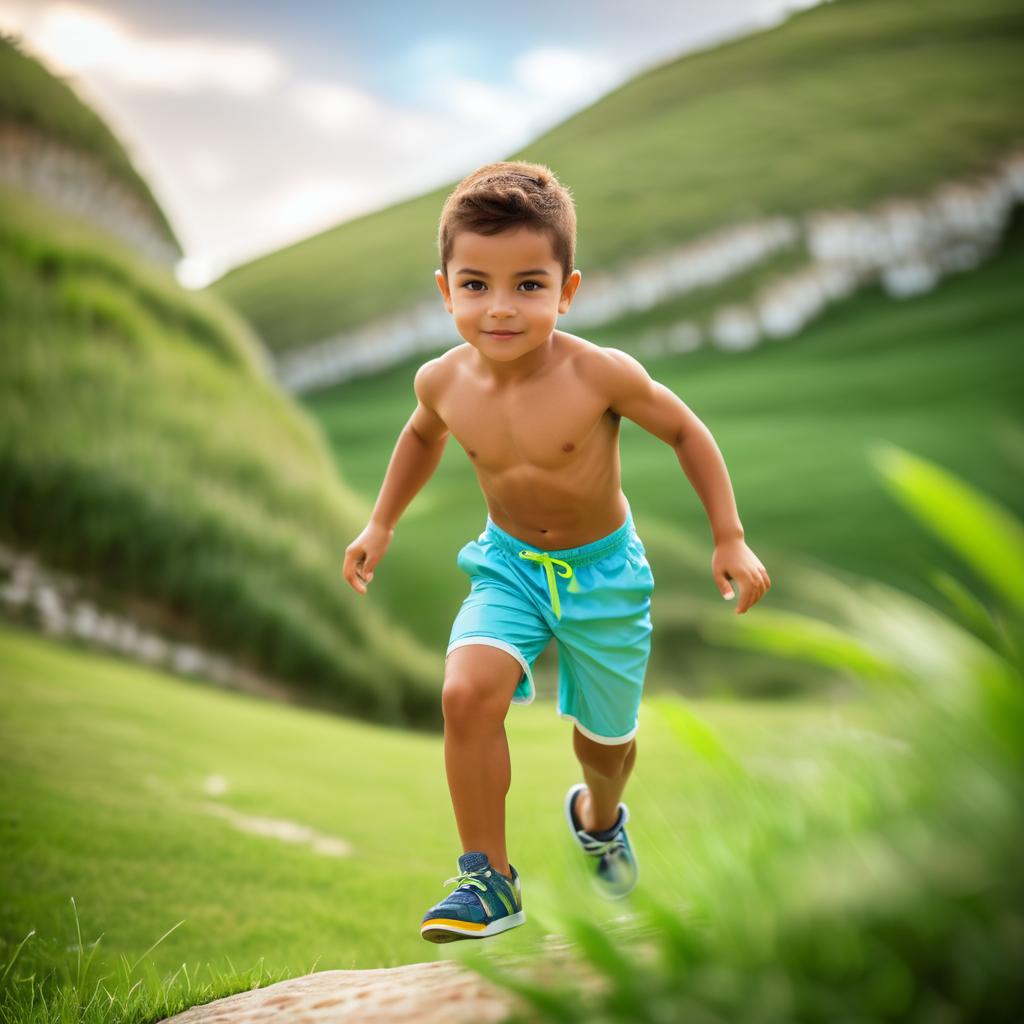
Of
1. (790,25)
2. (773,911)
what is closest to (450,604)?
(773,911)

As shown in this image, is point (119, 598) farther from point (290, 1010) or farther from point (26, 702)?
point (290, 1010)

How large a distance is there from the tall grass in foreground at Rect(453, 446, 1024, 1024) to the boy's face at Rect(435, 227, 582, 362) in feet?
3.59

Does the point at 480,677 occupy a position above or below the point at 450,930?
above

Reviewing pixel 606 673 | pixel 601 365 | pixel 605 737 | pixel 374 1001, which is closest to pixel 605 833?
pixel 605 737

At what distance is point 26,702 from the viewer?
126 inches

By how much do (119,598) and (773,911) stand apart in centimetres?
398

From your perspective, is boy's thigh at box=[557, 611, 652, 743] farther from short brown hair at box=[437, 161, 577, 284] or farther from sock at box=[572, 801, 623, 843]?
short brown hair at box=[437, 161, 577, 284]

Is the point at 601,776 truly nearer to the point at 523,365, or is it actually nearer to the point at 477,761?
the point at 477,761

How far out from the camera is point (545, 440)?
2002 mm

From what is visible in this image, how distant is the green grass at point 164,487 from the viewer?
436 cm

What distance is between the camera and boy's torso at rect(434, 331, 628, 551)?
6.54ft

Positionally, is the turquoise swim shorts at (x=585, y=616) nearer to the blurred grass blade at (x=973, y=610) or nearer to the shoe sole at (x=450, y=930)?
the shoe sole at (x=450, y=930)

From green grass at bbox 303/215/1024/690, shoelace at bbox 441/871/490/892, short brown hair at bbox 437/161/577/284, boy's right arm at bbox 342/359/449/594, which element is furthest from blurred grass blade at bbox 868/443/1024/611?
green grass at bbox 303/215/1024/690

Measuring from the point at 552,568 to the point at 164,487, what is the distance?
3.04 meters
